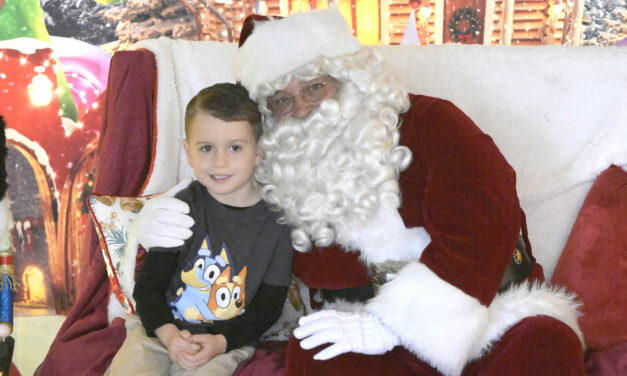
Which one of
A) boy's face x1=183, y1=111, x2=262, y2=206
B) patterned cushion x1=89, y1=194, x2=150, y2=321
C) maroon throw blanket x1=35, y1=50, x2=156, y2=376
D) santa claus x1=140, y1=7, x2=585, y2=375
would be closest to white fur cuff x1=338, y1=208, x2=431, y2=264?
santa claus x1=140, y1=7, x2=585, y2=375

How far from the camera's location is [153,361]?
1444 millimetres

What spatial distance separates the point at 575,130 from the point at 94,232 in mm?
1586

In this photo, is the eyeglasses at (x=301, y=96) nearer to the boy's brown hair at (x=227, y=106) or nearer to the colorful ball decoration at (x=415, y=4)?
the boy's brown hair at (x=227, y=106)

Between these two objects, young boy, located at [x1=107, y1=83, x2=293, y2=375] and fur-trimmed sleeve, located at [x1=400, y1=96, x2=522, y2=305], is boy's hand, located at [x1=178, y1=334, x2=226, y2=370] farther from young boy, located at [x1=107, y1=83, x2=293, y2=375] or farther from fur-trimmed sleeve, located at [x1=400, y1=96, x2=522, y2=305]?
fur-trimmed sleeve, located at [x1=400, y1=96, x2=522, y2=305]

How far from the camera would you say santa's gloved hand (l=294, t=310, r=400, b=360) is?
4.38 feet

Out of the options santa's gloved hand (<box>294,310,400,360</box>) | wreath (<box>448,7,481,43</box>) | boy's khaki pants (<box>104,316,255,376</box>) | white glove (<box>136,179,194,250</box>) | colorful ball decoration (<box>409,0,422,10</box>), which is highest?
colorful ball decoration (<box>409,0,422,10</box>)

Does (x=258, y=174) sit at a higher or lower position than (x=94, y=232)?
higher

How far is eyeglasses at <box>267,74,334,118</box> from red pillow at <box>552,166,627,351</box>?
35.4 inches

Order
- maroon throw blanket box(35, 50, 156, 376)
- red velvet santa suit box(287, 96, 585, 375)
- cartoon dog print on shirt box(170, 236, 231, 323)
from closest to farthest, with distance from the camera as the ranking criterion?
red velvet santa suit box(287, 96, 585, 375) → cartoon dog print on shirt box(170, 236, 231, 323) → maroon throw blanket box(35, 50, 156, 376)

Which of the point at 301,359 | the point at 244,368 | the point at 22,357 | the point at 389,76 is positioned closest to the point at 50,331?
the point at 22,357

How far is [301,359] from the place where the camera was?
1.37 m

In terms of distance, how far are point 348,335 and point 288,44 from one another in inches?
29.7

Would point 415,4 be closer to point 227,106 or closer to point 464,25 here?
point 464,25

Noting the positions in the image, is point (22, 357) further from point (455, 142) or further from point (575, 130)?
point (575, 130)
